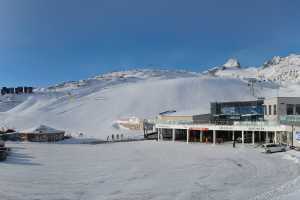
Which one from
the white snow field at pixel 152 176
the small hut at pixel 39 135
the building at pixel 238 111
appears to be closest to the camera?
the white snow field at pixel 152 176

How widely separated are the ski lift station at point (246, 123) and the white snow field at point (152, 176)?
26.1 ft

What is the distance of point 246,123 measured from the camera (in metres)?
57.1

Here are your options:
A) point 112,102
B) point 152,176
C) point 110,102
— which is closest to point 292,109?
point 152,176

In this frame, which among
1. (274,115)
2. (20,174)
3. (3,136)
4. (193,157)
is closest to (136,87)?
(3,136)

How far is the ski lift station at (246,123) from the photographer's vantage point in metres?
51.9

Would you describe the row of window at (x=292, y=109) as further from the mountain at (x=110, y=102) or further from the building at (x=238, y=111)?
the mountain at (x=110, y=102)

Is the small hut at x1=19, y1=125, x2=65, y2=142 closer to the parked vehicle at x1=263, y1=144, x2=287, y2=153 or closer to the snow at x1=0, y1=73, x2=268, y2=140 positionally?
the snow at x1=0, y1=73, x2=268, y2=140

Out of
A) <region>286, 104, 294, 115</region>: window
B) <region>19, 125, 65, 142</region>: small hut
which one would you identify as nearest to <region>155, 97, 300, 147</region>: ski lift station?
<region>286, 104, 294, 115</region>: window

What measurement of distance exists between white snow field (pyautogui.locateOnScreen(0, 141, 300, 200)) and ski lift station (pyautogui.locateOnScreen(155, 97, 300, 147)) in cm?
796

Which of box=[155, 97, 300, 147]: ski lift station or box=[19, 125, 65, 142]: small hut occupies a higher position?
box=[155, 97, 300, 147]: ski lift station

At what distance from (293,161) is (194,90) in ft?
388

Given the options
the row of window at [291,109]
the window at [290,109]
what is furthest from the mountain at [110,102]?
the window at [290,109]

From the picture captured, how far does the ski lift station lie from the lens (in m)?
51.9

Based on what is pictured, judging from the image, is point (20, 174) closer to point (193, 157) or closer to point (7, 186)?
point (7, 186)
